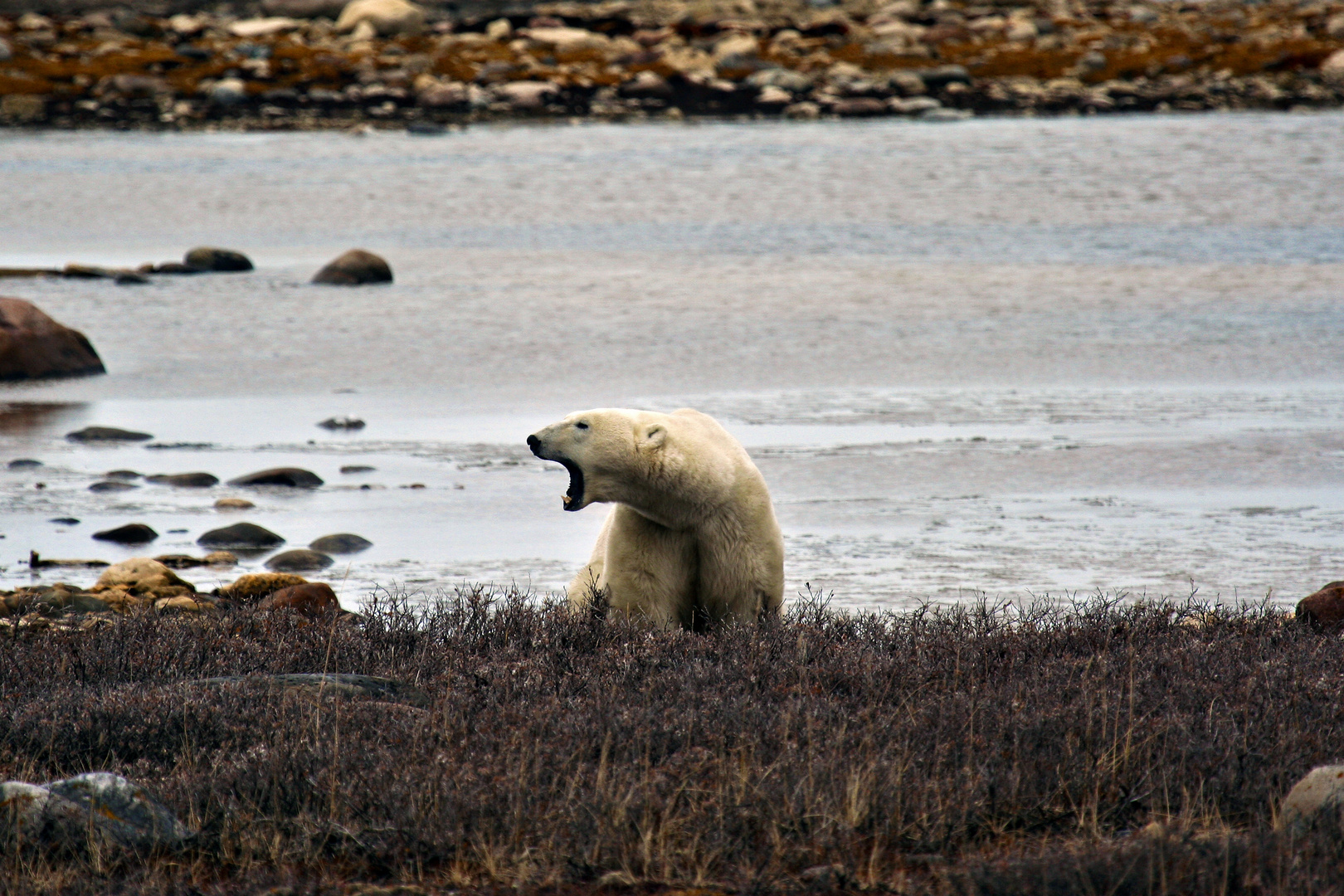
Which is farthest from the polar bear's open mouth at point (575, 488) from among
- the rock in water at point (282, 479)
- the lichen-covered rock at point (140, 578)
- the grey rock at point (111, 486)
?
the grey rock at point (111, 486)

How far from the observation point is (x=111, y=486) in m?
10.0

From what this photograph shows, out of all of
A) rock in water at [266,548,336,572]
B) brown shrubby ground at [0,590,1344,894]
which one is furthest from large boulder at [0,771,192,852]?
rock in water at [266,548,336,572]

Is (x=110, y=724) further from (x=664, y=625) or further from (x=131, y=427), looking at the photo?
(x=131, y=427)

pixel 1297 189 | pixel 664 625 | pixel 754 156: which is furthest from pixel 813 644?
pixel 754 156

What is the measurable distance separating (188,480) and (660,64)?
49.2 meters

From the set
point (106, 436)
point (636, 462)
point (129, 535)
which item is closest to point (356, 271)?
point (106, 436)

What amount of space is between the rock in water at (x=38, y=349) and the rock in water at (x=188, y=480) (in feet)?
15.5

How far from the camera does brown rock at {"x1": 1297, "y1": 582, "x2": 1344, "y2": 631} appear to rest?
636 centimetres

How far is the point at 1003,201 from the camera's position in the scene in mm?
28797

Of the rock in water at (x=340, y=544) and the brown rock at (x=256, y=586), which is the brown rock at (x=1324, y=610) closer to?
the brown rock at (x=256, y=586)

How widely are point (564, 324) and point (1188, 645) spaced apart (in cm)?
1197

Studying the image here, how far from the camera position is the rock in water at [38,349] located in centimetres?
1427

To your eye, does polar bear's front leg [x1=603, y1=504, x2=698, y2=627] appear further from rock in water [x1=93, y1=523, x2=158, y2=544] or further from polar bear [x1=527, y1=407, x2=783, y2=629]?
rock in water [x1=93, y1=523, x2=158, y2=544]

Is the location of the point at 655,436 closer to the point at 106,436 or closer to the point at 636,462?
the point at 636,462
